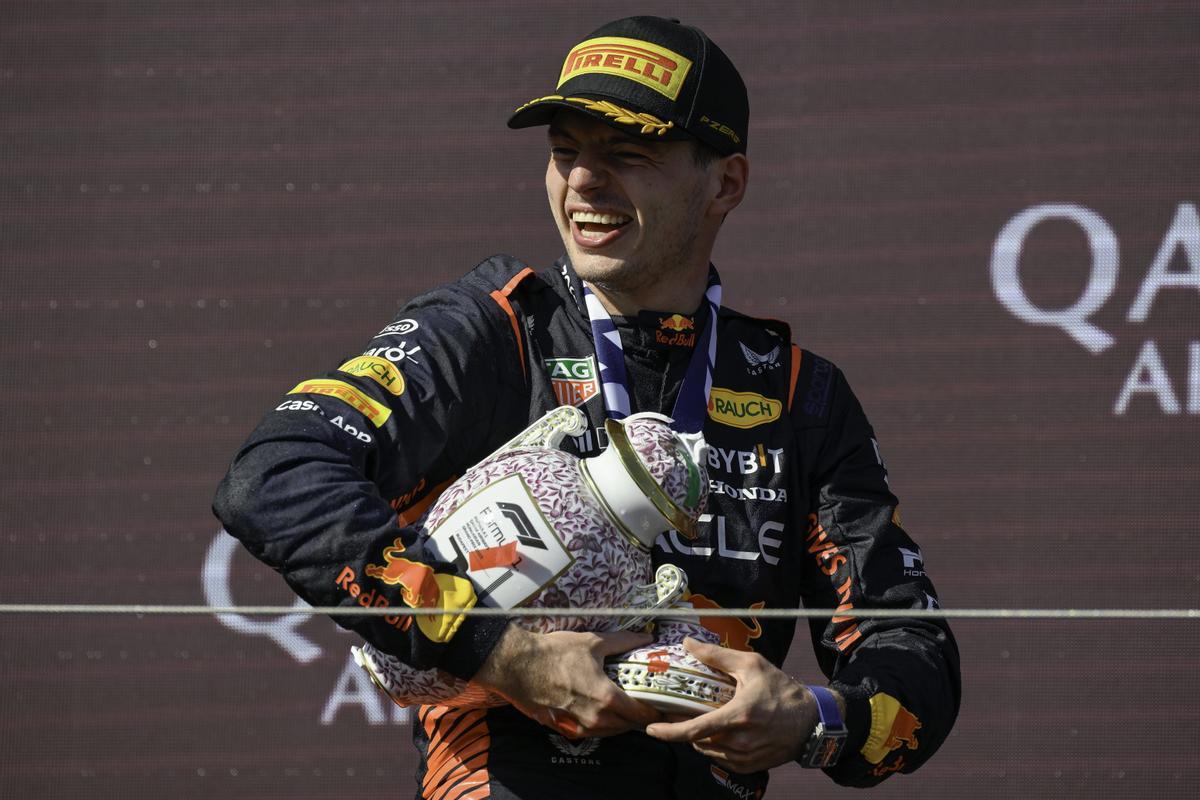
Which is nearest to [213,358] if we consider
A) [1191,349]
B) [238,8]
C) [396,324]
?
[238,8]

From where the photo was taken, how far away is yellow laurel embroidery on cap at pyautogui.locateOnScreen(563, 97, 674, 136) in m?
1.72

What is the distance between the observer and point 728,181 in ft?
6.29

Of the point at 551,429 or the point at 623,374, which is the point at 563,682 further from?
the point at 623,374

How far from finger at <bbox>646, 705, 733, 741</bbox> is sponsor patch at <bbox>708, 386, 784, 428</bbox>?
0.44 metres

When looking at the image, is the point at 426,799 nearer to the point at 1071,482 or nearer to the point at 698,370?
the point at 698,370

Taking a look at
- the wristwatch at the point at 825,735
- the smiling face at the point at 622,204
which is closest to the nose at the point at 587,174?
the smiling face at the point at 622,204

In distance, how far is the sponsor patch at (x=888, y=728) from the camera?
5.40ft

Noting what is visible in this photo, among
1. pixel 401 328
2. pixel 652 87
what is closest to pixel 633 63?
pixel 652 87

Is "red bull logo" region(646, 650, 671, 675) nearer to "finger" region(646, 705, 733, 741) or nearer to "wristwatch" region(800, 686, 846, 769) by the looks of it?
"finger" region(646, 705, 733, 741)

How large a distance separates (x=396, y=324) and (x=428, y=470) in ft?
0.61

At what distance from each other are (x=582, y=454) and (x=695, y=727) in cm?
39

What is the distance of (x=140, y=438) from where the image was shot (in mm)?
3047

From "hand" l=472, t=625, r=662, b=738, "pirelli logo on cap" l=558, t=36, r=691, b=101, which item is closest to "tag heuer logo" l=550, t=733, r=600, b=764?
"hand" l=472, t=625, r=662, b=738

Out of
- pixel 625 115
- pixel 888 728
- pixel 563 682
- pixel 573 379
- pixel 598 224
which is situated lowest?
pixel 888 728
